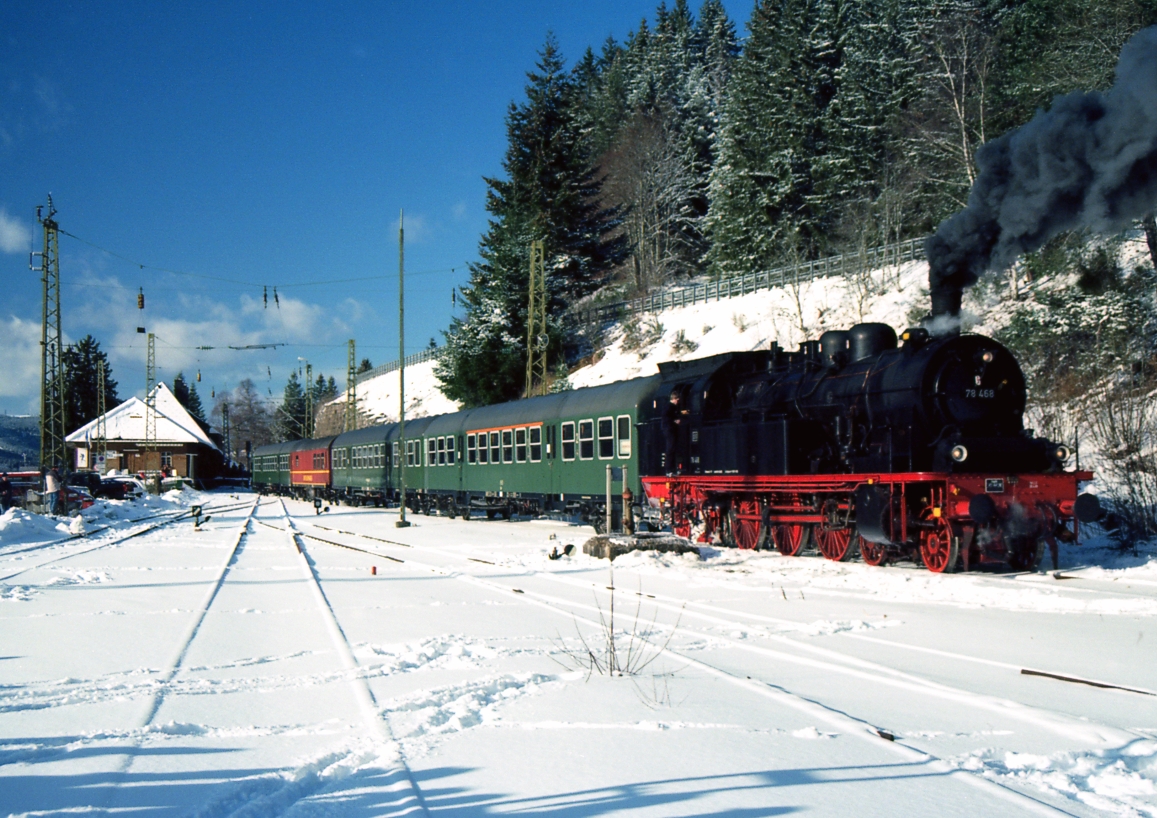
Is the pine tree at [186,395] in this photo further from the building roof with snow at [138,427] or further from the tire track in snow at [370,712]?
the tire track in snow at [370,712]

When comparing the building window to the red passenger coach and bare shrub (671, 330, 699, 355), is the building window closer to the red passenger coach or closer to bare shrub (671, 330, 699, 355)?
bare shrub (671, 330, 699, 355)

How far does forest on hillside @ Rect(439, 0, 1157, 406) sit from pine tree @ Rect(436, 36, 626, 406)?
4.3 inches

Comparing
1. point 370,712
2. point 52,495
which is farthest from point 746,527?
point 52,495

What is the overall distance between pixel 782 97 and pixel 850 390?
39321 mm

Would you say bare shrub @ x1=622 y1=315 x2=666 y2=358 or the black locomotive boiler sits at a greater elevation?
bare shrub @ x1=622 y1=315 x2=666 y2=358

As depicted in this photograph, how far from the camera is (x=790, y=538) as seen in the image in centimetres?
1580

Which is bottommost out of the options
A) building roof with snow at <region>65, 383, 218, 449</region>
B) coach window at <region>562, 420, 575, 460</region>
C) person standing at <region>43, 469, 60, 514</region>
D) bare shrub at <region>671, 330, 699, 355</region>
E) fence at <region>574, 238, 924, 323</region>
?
person standing at <region>43, 469, 60, 514</region>

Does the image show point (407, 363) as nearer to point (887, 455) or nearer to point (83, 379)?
point (83, 379)

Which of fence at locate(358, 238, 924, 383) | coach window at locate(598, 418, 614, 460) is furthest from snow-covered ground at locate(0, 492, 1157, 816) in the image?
fence at locate(358, 238, 924, 383)

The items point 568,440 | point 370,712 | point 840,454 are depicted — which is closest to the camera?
point 370,712

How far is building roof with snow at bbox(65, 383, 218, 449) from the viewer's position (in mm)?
72750

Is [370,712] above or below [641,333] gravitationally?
below

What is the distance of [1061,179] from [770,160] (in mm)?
37101

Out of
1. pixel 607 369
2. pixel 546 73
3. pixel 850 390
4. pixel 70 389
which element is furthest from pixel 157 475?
pixel 850 390
